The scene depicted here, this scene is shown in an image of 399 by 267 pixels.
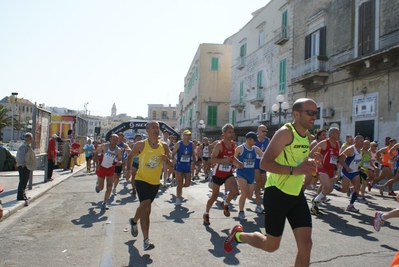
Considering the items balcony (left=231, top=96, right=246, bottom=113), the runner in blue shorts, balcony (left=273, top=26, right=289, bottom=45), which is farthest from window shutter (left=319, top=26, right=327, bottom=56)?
the runner in blue shorts

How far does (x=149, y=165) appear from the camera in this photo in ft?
18.6

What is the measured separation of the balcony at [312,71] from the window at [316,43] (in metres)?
0.54

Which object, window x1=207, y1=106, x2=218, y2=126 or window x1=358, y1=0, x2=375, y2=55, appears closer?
window x1=358, y1=0, x2=375, y2=55

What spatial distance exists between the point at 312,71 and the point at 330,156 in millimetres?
13691

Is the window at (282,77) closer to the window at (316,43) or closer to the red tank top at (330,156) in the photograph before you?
the window at (316,43)

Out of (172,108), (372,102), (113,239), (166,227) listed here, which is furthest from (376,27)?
(172,108)

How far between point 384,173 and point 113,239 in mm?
9542

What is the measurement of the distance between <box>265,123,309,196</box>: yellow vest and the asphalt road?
141cm

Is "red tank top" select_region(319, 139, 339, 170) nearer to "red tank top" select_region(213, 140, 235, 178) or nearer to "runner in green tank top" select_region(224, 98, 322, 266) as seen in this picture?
"red tank top" select_region(213, 140, 235, 178)

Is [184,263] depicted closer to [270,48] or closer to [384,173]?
[384,173]

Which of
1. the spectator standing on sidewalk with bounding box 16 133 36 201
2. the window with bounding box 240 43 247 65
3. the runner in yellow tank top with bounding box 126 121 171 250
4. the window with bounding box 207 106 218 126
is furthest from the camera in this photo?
the window with bounding box 207 106 218 126

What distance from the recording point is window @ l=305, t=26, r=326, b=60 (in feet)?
67.7

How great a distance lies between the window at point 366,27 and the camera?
55.4ft

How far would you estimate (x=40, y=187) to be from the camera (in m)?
12.0
